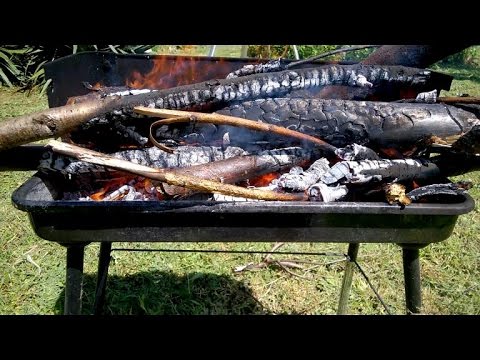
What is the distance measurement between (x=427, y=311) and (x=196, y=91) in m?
1.94

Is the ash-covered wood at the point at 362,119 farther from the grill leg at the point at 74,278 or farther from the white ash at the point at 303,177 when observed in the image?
the grill leg at the point at 74,278

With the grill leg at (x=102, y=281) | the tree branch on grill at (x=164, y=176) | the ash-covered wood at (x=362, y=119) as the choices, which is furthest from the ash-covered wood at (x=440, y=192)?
the grill leg at (x=102, y=281)

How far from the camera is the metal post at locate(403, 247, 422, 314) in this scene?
60.5 inches

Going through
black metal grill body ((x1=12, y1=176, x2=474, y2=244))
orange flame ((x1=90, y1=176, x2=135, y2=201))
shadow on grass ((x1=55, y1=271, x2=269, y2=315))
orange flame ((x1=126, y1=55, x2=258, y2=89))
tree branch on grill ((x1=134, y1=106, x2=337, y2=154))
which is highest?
orange flame ((x1=126, y1=55, x2=258, y2=89))

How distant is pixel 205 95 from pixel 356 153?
24.8 inches

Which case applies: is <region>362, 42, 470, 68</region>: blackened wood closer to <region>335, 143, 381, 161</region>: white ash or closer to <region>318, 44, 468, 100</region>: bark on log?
<region>318, 44, 468, 100</region>: bark on log

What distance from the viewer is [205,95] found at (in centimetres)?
156

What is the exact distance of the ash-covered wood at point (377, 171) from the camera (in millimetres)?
1350

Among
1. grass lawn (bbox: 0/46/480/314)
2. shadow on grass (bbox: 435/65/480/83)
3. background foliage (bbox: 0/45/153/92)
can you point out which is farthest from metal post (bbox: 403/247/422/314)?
shadow on grass (bbox: 435/65/480/83)

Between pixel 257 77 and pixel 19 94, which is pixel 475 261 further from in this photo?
pixel 19 94

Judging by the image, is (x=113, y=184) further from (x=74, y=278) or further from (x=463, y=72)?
(x=463, y=72)

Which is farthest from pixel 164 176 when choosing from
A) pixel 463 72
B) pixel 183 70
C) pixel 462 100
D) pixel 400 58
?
pixel 463 72

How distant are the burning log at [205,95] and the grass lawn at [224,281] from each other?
1.38 m
